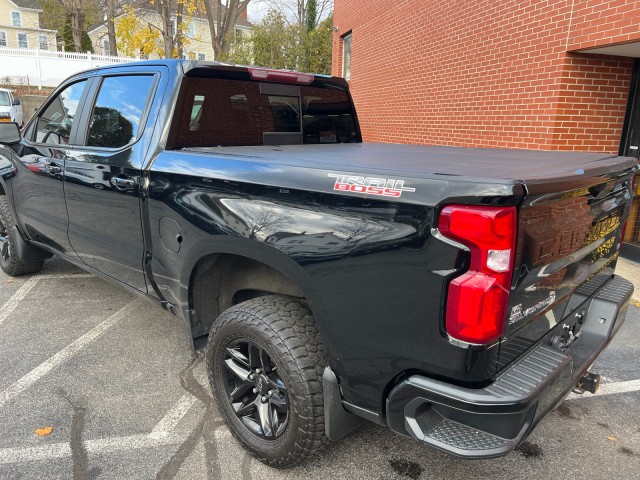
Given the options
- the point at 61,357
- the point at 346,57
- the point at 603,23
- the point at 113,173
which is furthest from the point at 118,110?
the point at 346,57

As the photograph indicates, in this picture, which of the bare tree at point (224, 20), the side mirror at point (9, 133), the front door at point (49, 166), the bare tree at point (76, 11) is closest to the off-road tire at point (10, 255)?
the front door at point (49, 166)

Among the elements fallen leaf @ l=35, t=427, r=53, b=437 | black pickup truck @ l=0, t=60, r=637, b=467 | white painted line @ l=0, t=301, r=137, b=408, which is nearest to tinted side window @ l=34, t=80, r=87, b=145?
black pickup truck @ l=0, t=60, r=637, b=467

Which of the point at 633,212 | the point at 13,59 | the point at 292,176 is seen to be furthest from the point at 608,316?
the point at 13,59

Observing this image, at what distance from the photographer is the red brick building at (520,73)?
218 inches

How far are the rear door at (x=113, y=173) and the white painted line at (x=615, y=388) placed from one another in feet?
9.44

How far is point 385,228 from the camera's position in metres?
1.80

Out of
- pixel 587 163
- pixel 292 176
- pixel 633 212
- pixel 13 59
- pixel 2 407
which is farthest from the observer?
pixel 13 59

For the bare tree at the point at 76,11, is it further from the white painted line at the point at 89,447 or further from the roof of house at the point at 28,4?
the white painted line at the point at 89,447

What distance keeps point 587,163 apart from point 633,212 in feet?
14.9

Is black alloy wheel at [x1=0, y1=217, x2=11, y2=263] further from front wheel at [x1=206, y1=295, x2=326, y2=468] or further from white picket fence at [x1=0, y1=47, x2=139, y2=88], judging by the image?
white picket fence at [x1=0, y1=47, x2=139, y2=88]

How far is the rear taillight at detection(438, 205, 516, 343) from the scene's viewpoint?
1.61 metres

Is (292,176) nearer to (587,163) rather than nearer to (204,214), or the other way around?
(204,214)

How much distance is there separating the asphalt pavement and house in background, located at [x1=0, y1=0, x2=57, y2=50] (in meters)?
47.3

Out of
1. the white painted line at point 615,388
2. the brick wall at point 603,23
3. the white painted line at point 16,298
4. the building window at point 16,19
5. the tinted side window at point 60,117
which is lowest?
the white painted line at point 16,298
